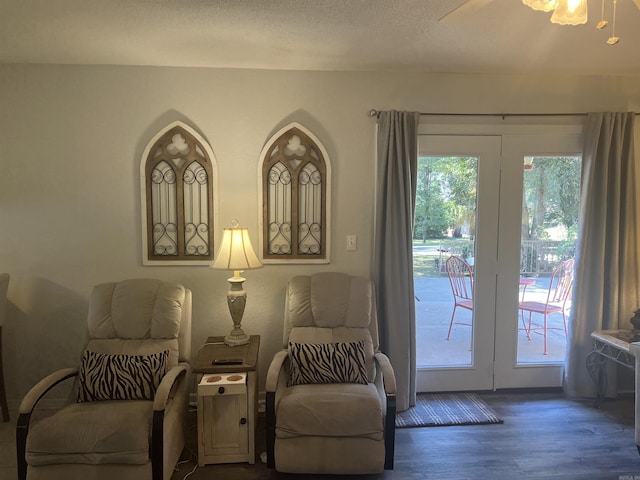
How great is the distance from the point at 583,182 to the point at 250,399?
9.69ft

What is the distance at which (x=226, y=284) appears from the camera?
3174 millimetres

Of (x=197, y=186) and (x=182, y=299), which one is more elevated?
(x=197, y=186)

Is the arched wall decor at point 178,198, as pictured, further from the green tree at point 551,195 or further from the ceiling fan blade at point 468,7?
the green tree at point 551,195

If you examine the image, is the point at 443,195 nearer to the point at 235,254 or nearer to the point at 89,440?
the point at 235,254

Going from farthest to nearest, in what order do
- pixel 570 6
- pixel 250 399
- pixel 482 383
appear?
pixel 482 383, pixel 250 399, pixel 570 6

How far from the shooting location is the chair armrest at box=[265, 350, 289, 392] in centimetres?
232

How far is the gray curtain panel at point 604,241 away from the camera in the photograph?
3.13 meters

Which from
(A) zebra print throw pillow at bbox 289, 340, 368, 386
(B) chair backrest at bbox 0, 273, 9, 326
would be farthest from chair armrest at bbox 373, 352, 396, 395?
(B) chair backrest at bbox 0, 273, 9, 326

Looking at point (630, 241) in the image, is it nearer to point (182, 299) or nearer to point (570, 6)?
point (570, 6)

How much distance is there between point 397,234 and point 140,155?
2.02 metres

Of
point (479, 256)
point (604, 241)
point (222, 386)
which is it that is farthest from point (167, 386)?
point (604, 241)

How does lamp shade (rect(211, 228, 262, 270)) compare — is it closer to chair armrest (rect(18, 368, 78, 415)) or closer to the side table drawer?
the side table drawer

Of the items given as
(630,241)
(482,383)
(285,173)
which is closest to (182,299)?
(285,173)

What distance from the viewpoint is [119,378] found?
2.39m
